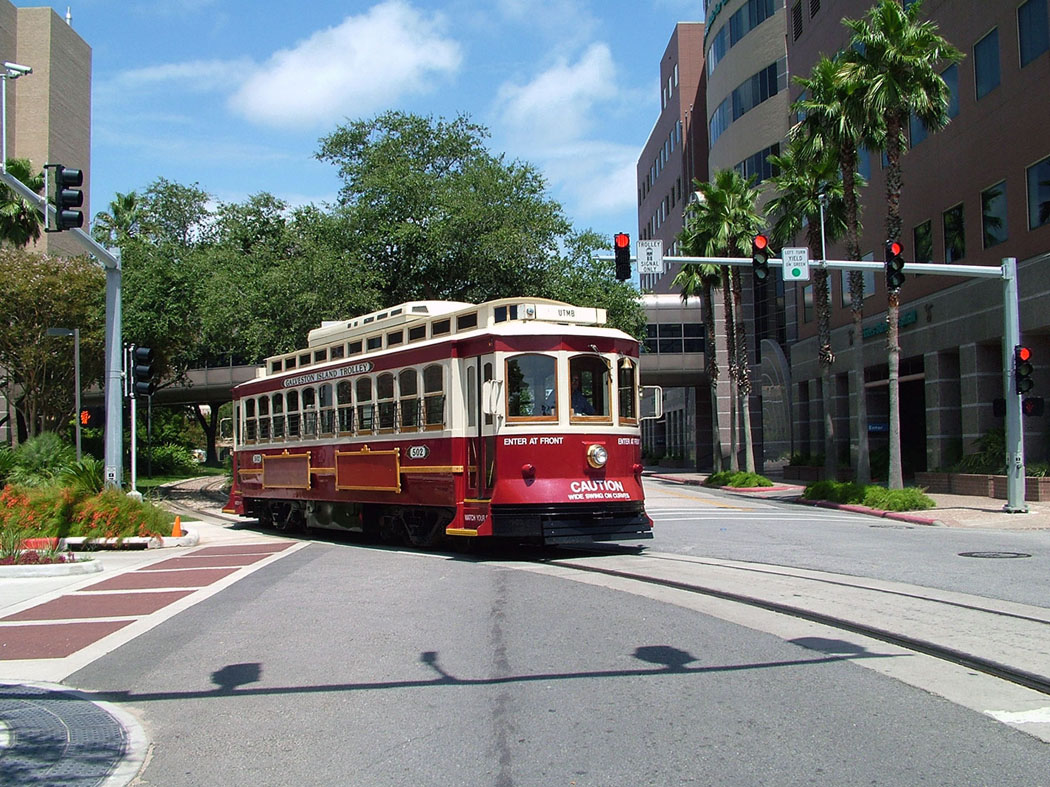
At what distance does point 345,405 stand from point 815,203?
17737mm

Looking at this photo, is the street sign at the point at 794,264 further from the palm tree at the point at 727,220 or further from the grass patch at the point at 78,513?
the palm tree at the point at 727,220

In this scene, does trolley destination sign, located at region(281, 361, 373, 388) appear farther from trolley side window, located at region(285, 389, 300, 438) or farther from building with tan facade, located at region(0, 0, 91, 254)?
building with tan facade, located at region(0, 0, 91, 254)

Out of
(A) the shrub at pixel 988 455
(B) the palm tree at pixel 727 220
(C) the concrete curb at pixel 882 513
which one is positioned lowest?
(C) the concrete curb at pixel 882 513

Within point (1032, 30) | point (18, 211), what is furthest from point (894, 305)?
point (18, 211)

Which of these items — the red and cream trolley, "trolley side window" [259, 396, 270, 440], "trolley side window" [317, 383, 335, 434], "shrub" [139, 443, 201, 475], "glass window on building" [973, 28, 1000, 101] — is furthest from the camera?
"shrub" [139, 443, 201, 475]

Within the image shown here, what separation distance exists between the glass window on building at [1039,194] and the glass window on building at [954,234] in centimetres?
368

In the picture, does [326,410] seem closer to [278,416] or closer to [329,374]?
[329,374]

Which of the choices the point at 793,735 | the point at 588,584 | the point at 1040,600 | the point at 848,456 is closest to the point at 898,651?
the point at 793,735

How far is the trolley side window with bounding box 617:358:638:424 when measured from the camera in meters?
15.9

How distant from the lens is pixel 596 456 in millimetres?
15172

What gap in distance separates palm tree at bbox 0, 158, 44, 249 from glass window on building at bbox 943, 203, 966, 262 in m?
30.7

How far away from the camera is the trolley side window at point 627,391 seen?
15.9 meters

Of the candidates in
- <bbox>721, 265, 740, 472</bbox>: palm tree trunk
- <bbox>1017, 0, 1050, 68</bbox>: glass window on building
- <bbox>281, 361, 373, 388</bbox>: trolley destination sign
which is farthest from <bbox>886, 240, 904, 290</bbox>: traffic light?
<bbox>721, 265, 740, 472</bbox>: palm tree trunk

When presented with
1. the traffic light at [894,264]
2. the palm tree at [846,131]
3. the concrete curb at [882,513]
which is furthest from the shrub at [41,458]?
the palm tree at [846,131]
